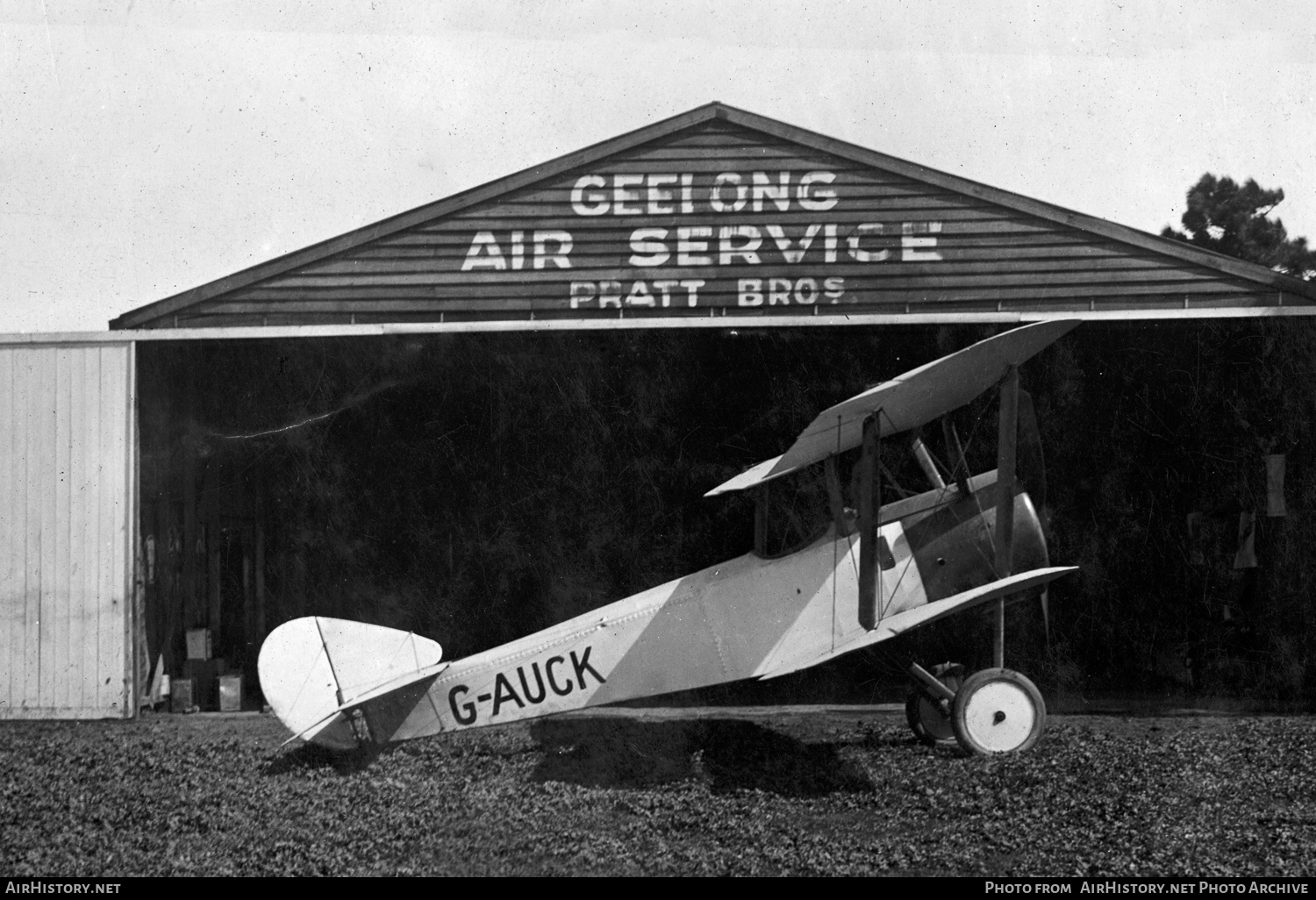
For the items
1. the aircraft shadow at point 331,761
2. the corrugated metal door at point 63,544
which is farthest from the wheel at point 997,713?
the corrugated metal door at point 63,544

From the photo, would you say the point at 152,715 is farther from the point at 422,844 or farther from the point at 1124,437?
the point at 1124,437

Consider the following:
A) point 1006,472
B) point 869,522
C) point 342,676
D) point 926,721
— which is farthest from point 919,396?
point 342,676

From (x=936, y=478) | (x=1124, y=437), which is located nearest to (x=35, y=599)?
(x=936, y=478)

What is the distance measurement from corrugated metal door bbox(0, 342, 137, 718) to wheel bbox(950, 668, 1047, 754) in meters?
6.21

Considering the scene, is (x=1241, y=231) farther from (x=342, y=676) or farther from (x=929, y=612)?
(x=342, y=676)

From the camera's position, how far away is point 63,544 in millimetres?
8406

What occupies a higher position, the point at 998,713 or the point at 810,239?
the point at 810,239

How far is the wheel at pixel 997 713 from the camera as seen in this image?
6602 millimetres

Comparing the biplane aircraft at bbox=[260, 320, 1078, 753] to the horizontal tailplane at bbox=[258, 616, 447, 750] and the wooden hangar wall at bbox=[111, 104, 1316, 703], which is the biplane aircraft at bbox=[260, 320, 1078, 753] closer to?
the horizontal tailplane at bbox=[258, 616, 447, 750]

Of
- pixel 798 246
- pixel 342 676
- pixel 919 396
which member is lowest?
pixel 342 676

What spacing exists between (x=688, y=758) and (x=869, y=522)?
2053 millimetres

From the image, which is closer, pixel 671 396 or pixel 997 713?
pixel 997 713

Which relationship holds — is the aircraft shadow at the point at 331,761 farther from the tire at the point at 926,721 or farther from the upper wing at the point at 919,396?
the tire at the point at 926,721

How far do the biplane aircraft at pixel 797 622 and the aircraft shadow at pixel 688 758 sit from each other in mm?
481
